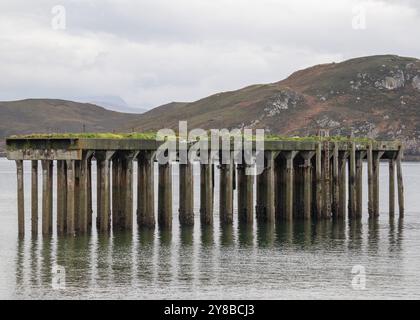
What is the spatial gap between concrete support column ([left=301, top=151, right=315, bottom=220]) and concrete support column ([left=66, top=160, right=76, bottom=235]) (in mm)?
16704

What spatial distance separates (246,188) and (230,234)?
14.7 feet

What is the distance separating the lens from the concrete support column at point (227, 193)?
61.7 metres

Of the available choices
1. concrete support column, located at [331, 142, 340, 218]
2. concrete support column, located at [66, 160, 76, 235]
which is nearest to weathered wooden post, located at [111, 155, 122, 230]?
concrete support column, located at [66, 160, 76, 235]

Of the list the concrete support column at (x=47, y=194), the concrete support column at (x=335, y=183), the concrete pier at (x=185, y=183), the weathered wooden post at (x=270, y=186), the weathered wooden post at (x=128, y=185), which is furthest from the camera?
the concrete support column at (x=335, y=183)

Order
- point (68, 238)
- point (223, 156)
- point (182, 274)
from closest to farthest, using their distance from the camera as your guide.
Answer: point (182, 274), point (68, 238), point (223, 156)

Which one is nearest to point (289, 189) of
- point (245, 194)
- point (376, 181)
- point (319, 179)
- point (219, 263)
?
point (319, 179)

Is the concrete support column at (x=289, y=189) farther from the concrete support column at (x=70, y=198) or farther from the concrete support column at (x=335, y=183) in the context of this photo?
the concrete support column at (x=70, y=198)

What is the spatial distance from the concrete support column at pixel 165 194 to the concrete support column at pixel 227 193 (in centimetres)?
398

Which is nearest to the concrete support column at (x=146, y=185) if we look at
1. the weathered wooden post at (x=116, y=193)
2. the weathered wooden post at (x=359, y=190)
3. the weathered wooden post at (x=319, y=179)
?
the weathered wooden post at (x=116, y=193)

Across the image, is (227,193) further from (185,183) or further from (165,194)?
(165,194)

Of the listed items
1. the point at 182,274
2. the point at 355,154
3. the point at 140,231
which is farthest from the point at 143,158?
the point at 355,154

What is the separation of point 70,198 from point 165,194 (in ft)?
24.0
